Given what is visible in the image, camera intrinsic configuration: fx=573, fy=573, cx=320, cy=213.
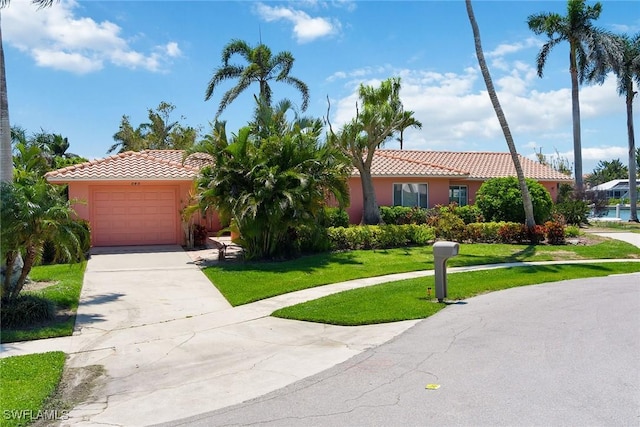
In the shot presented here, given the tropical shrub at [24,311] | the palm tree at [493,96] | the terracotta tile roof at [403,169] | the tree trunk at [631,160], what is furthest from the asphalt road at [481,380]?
the tree trunk at [631,160]

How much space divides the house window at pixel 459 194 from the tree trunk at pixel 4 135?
21.9m

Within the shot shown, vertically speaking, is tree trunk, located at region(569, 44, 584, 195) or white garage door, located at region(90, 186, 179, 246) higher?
tree trunk, located at region(569, 44, 584, 195)

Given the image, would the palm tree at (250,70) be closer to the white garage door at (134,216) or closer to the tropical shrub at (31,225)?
the white garage door at (134,216)

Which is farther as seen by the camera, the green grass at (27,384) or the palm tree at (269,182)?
the palm tree at (269,182)

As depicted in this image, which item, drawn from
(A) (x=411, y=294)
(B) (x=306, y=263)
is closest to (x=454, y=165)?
(B) (x=306, y=263)

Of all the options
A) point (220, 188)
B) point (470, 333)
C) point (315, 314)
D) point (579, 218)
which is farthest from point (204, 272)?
point (579, 218)

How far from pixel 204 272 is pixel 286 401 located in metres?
9.49

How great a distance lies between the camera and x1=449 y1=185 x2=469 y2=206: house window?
2930 cm

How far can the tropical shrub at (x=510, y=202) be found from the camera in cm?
2234

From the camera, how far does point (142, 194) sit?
2061cm

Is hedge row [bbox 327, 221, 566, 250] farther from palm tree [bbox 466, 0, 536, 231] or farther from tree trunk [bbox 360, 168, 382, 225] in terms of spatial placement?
tree trunk [bbox 360, 168, 382, 225]

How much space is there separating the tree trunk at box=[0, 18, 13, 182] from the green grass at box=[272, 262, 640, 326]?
5.74m

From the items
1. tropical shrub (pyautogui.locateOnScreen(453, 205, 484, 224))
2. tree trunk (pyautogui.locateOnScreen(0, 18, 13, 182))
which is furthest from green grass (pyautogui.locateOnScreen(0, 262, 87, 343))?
tropical shrub (pyautogui.locateOnScreen(453, 205, 484, 224))

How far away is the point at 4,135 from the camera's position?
36.4 ft
